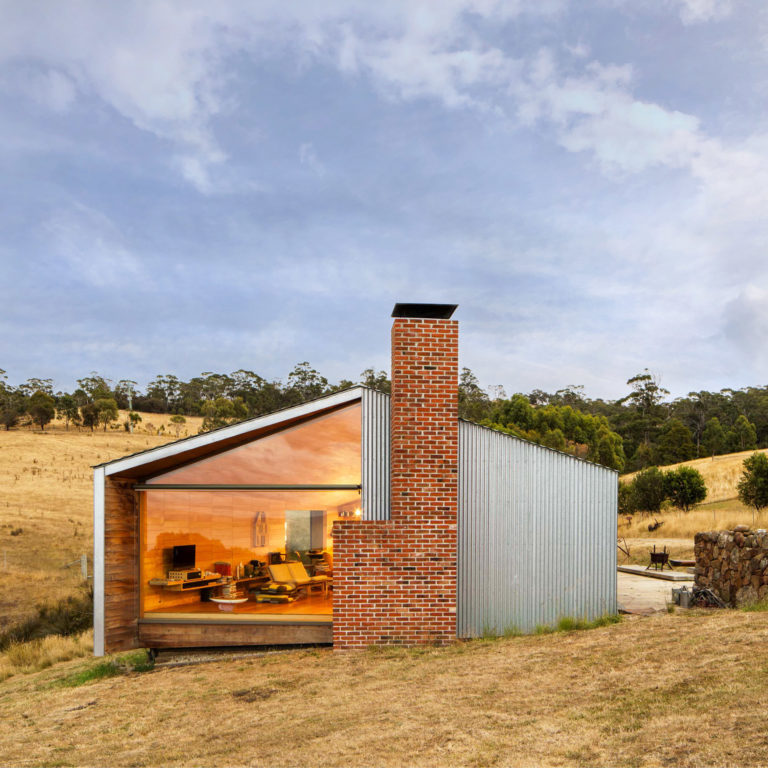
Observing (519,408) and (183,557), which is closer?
(183,557)

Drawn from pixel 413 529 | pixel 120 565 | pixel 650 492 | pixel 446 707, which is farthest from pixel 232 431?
pixel 650 492

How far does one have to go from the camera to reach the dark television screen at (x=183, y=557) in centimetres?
969

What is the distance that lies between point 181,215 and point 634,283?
28.9 meters

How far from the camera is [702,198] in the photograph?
20531mm

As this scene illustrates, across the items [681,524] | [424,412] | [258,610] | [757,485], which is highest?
[424,412]

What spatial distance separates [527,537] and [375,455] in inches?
95.4

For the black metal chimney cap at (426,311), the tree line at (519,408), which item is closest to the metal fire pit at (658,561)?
the black metal chimney cap at (426,311)

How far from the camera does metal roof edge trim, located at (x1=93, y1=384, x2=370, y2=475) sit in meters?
8.41

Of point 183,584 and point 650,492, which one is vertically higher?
point 183,584

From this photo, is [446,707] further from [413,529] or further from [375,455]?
[375,455]

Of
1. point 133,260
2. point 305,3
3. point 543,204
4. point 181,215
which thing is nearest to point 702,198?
point 543,204

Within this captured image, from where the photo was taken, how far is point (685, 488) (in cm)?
2798

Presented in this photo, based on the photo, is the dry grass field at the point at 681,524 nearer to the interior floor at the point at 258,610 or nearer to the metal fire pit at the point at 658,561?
the metal fire pit at the point at 658,561

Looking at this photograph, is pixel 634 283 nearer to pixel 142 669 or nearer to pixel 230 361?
pixel 142 669
